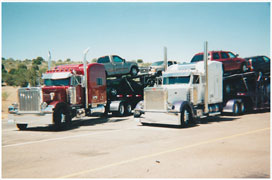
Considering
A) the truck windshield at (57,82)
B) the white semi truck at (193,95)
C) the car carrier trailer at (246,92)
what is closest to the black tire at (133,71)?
the white semi truck at (193,95)

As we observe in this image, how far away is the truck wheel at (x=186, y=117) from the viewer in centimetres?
1268

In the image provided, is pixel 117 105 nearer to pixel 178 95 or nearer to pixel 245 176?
pixel 178 95

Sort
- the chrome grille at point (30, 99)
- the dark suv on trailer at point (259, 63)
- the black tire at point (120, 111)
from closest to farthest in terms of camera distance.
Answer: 1. the chrome grille at point (30, 99)
2. the black tire at point (120, 111)
3. the dark suv on trailer at point (259, 63)

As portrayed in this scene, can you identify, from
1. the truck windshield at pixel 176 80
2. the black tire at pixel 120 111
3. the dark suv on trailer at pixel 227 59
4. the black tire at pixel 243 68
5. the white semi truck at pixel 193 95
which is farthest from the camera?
the black tire at pixel 243 68

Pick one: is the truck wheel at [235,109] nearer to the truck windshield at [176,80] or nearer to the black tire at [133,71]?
the truck windshield at [176,80]

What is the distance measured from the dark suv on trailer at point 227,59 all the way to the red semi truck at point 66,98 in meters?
5.73

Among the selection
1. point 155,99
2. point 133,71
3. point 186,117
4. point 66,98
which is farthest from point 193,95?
point 133,71

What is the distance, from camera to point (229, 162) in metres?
6.84

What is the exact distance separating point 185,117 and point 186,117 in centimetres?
9

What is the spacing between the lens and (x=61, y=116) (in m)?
13.3

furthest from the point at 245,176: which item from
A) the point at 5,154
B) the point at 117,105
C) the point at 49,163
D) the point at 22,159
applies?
Result: the point at 117,105

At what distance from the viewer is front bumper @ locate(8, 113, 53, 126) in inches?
498

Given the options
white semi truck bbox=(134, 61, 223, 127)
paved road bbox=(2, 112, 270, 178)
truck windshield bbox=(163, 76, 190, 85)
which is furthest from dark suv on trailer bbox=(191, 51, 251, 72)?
paved road bbox=(2, 112, 270, 178)

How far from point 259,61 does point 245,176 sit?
15289 mm
